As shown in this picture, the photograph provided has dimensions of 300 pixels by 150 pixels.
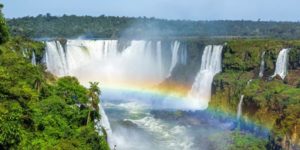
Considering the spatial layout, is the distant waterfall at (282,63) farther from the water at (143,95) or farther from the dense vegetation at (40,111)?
the dense vegetation at (40,111)

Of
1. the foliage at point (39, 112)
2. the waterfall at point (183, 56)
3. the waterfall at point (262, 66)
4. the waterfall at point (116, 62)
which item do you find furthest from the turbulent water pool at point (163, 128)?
the waterfall at point (116, 62)

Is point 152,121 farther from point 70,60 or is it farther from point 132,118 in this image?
point 70,60

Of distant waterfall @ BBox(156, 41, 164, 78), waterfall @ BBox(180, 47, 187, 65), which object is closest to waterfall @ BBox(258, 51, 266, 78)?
waterfall @ BBox(180, 47, 187, 65)

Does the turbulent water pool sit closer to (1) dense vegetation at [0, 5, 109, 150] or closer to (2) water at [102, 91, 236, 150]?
(2) water at [102, 91, 236, 150]

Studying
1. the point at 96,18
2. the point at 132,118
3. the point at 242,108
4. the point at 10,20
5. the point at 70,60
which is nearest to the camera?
the point at 242,108

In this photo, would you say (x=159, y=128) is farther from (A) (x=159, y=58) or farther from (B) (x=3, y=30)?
(B) (x=3, y=30)

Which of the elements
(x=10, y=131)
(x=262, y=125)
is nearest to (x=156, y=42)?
(x=262, y=125)
